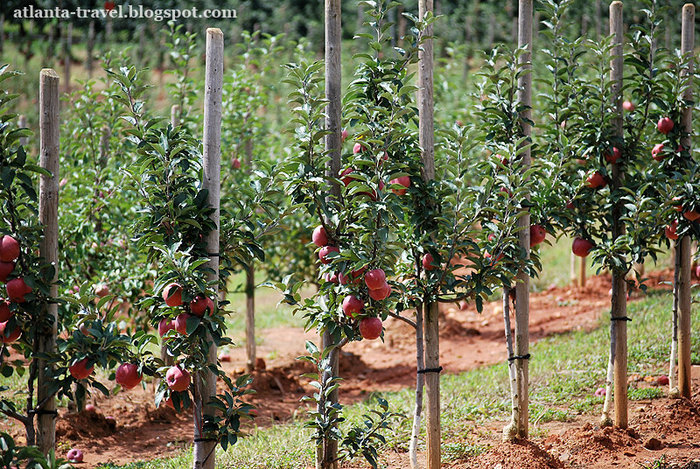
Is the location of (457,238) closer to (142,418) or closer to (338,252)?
(338,252)

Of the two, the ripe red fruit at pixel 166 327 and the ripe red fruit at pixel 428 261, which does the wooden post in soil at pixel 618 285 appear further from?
the ripe red fruit at pixel 166 327

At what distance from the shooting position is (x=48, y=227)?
2.98 m

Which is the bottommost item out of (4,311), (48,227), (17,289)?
(4,311)

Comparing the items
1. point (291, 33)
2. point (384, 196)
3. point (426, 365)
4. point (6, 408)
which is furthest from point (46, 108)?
point (291, 33)

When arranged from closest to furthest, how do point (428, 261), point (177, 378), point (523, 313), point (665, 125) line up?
point (177, 378)
point (428, 261)
point (523, 313)
point (665, 125)

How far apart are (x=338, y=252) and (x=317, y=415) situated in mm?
807

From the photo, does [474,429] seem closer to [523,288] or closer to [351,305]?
[523,288]

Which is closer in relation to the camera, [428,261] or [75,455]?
[428,261]

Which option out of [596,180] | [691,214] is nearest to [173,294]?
[596,180]

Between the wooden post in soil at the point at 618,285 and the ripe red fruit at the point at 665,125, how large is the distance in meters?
0.41

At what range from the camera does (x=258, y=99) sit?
624cm

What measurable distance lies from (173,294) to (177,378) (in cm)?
39

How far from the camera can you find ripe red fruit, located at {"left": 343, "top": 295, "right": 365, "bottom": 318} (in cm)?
307

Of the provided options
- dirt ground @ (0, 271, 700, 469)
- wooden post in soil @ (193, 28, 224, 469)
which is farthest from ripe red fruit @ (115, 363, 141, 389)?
dirt ground @ (0, 271, 700, 469)
